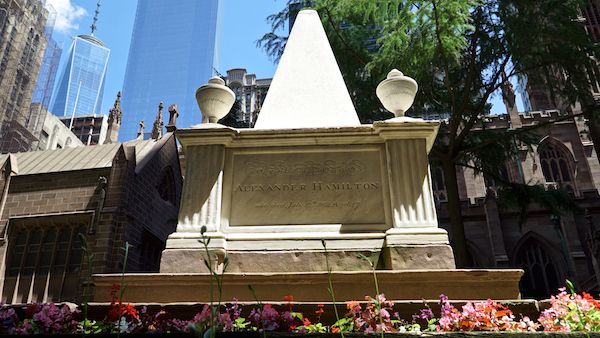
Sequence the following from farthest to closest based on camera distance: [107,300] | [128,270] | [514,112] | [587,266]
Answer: [514,112]
[587,266]
[128,270]
[107,300]

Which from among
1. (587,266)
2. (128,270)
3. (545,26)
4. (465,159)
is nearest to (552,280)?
(587,266)

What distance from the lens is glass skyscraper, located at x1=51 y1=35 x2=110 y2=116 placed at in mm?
123062

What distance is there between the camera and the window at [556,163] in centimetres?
3312

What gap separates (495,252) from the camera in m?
25.2

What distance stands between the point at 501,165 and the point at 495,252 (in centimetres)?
1309

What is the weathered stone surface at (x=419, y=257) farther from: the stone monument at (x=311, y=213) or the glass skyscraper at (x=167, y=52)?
the glass skyscraper at (x=167, y=52)

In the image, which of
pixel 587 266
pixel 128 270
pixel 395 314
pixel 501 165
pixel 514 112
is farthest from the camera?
pixel 514 112

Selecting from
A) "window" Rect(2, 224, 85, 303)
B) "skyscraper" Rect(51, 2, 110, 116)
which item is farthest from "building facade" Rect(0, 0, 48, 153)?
"skyscraper" Rect(51, 2, 110, 116)

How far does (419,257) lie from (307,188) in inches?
58.0

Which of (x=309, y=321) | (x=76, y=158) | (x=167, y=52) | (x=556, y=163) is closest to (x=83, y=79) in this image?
(x=167, y=52)

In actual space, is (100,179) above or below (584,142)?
below

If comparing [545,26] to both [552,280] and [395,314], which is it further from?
[552,280]

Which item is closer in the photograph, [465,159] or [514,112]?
[465,159]

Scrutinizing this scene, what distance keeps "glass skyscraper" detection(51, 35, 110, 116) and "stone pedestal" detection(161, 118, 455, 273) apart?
130 metres
